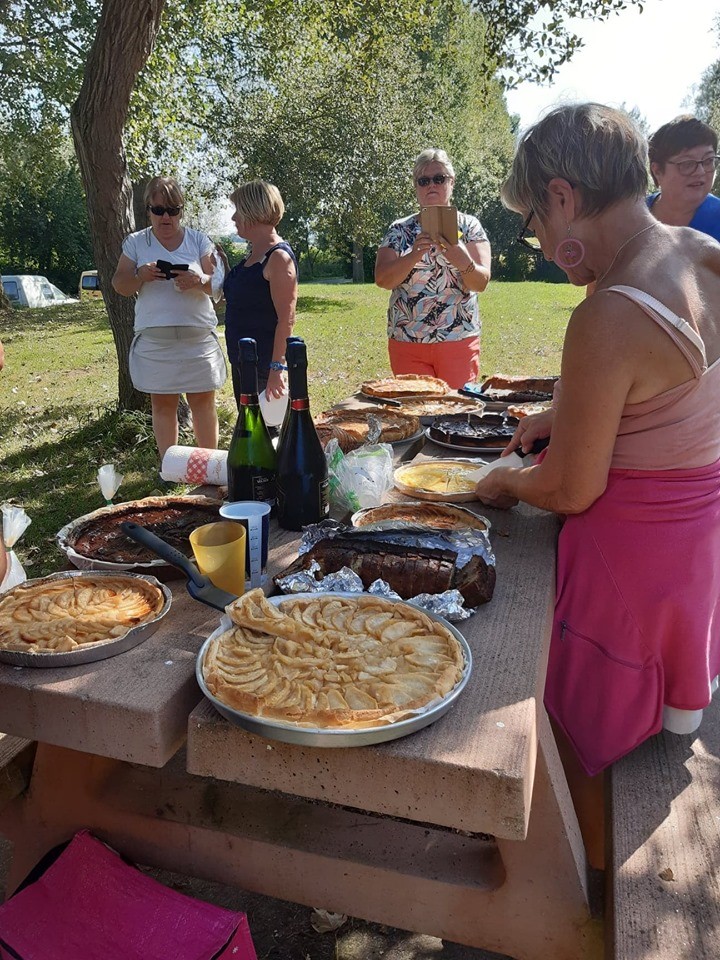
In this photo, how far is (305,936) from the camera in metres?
2.10

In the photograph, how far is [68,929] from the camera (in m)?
1.54

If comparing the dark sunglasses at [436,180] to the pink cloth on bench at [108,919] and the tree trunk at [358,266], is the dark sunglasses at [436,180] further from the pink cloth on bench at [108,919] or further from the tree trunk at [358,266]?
the tree trunk at [358,266]

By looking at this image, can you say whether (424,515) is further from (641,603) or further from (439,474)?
(641,603)

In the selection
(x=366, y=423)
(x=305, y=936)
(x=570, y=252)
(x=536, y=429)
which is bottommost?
(x=305, y=936)

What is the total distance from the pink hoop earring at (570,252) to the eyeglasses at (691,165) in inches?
103

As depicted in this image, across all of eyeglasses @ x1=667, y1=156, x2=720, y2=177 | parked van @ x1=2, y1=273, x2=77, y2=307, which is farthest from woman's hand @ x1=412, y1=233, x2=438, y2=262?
parked van @ x1=2, y1=273, x2=77, y2=307

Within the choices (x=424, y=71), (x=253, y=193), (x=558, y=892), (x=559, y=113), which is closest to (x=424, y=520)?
(x=558, y=892)

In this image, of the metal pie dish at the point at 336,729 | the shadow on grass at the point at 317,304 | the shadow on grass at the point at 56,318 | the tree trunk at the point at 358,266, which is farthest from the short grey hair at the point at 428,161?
the tree trunk at the point at 358,266

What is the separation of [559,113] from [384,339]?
1236 cm

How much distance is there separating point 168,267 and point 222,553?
3.37m

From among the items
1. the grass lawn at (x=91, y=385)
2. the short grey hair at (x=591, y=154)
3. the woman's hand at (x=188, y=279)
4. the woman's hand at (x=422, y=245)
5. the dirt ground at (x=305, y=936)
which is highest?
the short grey hair at (x=591, y=154)

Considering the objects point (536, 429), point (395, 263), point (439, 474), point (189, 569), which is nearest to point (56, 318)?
point (395, 263)

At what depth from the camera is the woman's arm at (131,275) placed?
14.8ft

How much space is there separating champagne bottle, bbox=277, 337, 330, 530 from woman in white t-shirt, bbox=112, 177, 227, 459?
2.91 metres
